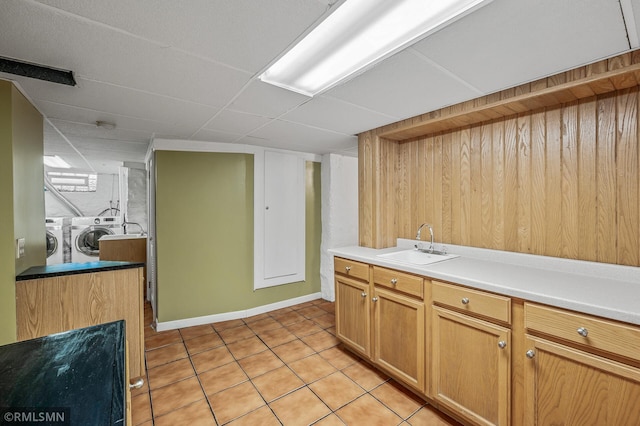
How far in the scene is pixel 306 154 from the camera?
12.4 feet

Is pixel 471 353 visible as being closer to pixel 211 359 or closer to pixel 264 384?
pixel 264 384

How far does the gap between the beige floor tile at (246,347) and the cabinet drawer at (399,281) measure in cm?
133

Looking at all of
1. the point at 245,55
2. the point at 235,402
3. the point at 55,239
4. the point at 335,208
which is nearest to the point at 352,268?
the point at 235,402

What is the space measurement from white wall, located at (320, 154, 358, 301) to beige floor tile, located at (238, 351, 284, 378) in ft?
5.00

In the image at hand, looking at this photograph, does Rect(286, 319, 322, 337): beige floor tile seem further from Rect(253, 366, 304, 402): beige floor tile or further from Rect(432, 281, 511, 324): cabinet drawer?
Rect(432, 281, 511, 324): cabinet drawer

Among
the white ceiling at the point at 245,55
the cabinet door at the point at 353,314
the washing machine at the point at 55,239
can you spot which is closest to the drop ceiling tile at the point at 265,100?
the white ceiling at the point at 245,55

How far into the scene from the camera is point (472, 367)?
5.11 ft

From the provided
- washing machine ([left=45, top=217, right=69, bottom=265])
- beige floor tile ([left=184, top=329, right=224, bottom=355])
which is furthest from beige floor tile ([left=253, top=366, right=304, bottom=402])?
washing machine ([left=45, top=217, right=69, bottom=265])

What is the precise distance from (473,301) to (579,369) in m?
0.48

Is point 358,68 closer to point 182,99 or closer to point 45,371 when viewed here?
point 182,99

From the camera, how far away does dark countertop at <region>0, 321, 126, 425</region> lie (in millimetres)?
598

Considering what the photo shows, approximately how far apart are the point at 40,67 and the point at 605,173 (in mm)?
3185

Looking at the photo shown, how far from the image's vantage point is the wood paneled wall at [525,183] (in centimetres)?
154

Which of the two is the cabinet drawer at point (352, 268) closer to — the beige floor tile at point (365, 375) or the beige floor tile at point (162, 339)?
the beige floor tile at point (365, 375)
